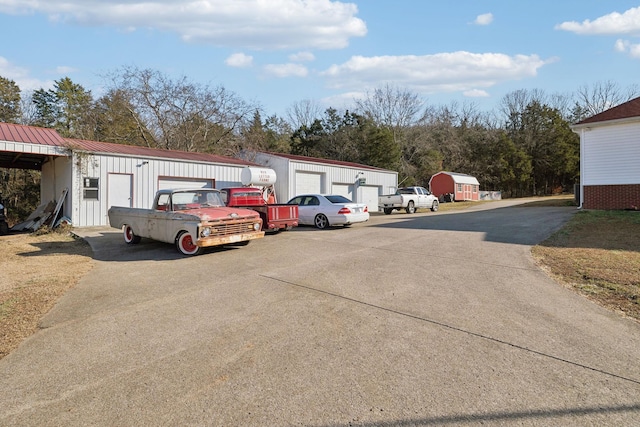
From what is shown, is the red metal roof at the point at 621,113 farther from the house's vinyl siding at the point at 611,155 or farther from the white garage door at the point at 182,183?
the white garage door at the point at 182,183

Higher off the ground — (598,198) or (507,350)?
(598,198)

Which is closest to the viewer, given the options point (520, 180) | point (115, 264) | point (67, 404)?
point (67, 404)

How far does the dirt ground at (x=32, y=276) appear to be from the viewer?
4648 mm

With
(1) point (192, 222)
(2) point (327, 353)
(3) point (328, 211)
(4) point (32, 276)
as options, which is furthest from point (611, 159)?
(4) point (32, 276)

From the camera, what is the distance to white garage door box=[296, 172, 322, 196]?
22.4 meters

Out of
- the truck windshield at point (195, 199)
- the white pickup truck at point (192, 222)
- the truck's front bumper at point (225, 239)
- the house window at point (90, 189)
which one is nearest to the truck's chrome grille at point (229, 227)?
the white pickup truck at point (192, 222)

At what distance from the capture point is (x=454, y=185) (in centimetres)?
4134

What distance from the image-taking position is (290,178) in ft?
71.0

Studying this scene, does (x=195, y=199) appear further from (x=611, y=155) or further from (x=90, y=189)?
(x=611, y=155)

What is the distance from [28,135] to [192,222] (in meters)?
10.8

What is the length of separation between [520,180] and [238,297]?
53.4 m

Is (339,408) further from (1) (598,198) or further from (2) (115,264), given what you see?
(1) (598,198)

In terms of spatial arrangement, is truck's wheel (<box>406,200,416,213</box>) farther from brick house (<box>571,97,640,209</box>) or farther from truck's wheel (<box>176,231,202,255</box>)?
truck's wheel (<box>176,231,202,255</box>)

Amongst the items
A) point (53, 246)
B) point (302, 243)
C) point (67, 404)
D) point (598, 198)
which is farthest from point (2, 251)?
point (598, 198)
